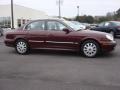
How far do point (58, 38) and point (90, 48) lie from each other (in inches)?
Result: 50.0

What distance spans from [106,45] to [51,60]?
6.65ft

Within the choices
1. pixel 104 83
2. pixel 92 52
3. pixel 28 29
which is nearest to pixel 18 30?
pixel 28 29

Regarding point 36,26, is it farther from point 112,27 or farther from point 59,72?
point 112,27

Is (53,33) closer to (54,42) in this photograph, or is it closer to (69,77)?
(54,42)

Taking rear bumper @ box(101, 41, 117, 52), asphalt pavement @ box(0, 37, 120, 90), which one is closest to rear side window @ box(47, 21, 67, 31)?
asphalt pavement @ box(0, 37, 120, 90)

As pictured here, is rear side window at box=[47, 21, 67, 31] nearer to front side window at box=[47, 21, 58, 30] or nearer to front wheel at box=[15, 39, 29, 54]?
front side window at box=[47, 21, 58, 30]

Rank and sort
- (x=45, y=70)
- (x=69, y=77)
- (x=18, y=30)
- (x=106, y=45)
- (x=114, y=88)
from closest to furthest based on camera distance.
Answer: (x=114, y=88) < (x=69, y=77) < (x=45, y=70) < (x=106, y=45) < (x=18, y=30)

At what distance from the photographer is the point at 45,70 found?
301 inches

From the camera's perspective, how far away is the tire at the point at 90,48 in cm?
968

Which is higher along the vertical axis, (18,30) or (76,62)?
(18,30)

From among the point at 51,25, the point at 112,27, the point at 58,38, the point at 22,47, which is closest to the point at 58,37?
the point at 58,38

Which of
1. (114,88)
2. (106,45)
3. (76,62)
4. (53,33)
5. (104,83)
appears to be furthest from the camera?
(53,33)

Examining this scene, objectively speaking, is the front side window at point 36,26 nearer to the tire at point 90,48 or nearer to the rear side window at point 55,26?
the rear side window at point 55,26

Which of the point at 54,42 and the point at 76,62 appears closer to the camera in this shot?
the point at 76,62
